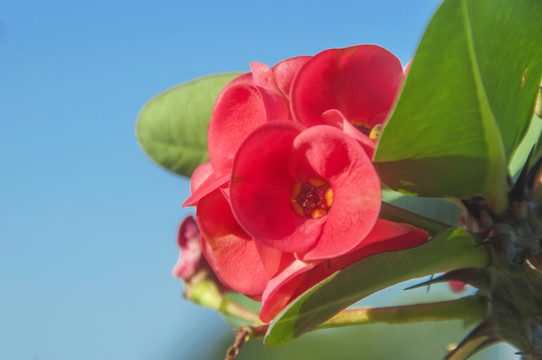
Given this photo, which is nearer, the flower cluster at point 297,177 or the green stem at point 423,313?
the flower cluster at point 297,177

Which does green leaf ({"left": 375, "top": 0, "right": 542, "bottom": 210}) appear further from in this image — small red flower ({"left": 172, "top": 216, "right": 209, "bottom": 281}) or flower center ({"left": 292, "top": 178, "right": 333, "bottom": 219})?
small red flower ({"left": 172, "top": 216, "right": 209, "bottom": 281})

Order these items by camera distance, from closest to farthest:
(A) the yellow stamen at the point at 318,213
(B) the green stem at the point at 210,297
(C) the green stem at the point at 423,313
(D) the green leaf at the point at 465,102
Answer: (D) the green leaf at the point at 465,102, (A) the yellow stamen at the point at 318,213, (C) the green stem at the point at 423,313, (B) the green stem at the point at 210,297

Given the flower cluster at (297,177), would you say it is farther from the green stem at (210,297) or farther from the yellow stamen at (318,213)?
the green stem at (210,297)

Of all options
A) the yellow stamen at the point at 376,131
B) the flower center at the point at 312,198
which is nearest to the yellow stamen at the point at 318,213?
the flower center at the point at 312,198

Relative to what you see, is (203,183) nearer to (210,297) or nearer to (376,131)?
(376,131)

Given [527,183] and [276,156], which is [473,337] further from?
[276,156]
